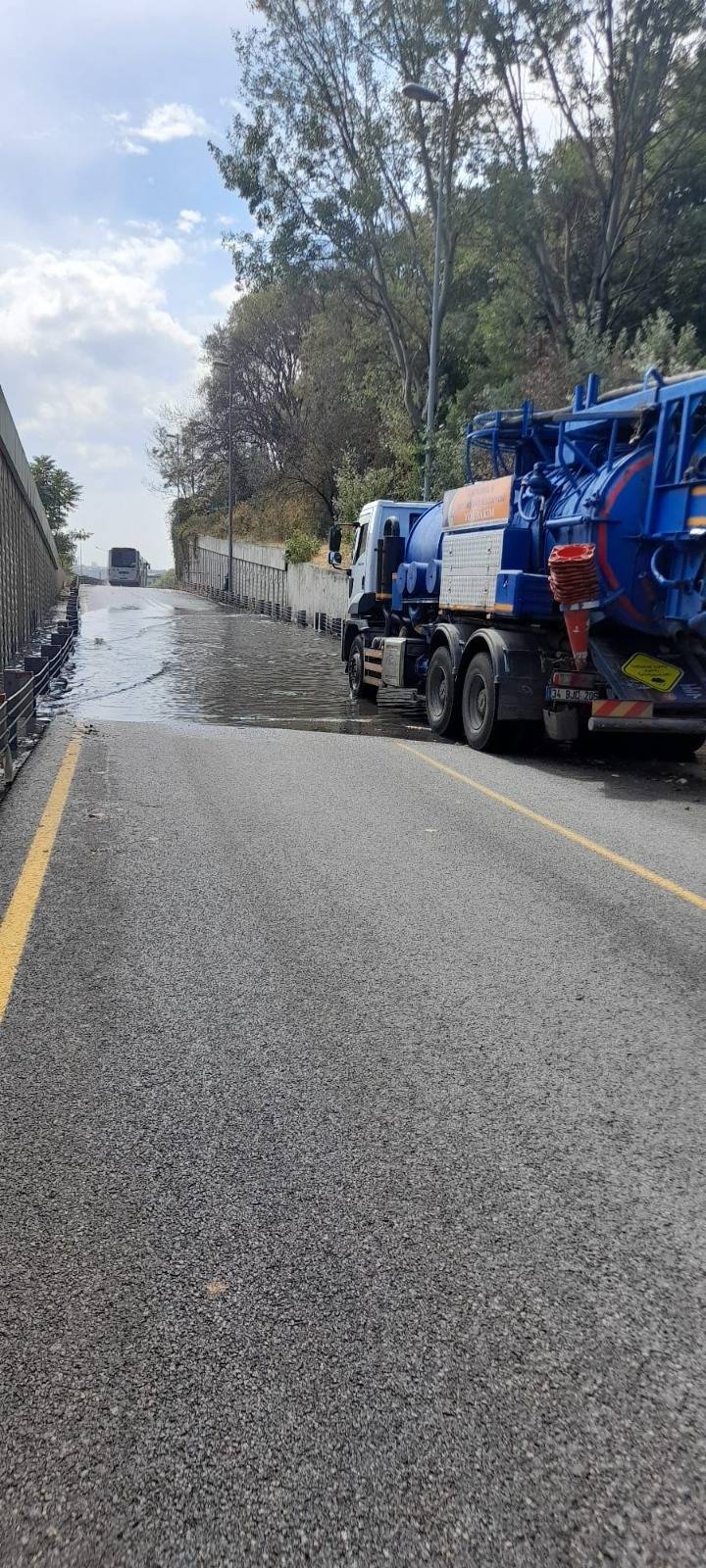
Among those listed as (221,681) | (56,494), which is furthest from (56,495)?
(221,681)

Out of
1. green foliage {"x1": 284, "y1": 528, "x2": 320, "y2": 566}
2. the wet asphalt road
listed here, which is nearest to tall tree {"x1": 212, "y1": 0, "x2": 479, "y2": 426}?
green foliage {"x1": 284, "y1": 528, "x2": 320, "y2": 566}

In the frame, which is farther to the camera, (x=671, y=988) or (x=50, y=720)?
(x=50, y=720)

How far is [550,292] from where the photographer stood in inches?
1078

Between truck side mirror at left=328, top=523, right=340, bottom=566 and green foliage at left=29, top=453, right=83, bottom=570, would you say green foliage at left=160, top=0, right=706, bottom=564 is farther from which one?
green foliage at left=29, top=453, right=83, bottom=570

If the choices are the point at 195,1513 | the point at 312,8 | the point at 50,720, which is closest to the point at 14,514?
the point at 50,720

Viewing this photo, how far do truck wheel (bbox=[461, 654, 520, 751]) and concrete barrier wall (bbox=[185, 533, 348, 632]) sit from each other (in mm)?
17256

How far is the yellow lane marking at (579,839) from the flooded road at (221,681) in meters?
3.50

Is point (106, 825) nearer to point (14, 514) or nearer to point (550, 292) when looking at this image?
point (14, 514)

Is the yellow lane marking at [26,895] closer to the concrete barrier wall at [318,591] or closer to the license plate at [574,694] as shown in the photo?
the license plate at [574,694]

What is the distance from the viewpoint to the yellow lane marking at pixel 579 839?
626 cm

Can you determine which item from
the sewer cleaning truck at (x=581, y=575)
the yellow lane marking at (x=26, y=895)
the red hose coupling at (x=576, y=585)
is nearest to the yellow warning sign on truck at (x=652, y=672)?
the sewer cleaning truck at (x=581, y=575)

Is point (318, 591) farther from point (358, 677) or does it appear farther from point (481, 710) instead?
point (481, 710)

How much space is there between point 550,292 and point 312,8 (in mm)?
10576

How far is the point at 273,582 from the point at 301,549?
5509 millimetres
